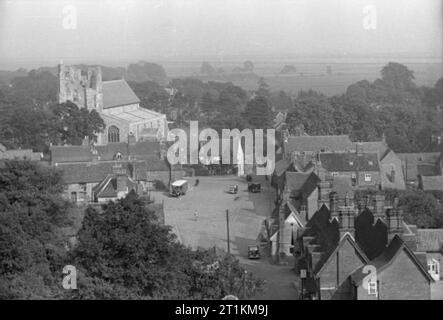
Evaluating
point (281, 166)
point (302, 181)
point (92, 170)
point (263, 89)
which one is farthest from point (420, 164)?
point (263, 89)

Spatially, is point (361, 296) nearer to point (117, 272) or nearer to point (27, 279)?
point (117, 272)

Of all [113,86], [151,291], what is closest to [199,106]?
[113,86]

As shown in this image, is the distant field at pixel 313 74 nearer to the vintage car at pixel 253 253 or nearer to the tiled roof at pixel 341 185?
the tiled roof at pixel 341 185

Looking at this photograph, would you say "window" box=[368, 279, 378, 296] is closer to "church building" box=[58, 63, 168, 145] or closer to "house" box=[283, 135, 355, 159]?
"house" box=[283, 135, 355, 159]

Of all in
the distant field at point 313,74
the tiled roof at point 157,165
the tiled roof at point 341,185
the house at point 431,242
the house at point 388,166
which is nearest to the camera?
the house at point 431,242

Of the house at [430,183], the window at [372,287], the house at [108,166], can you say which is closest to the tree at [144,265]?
the window at [372,287]

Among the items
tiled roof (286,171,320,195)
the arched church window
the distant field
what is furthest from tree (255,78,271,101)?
tiled roof (286,171,320,195)
